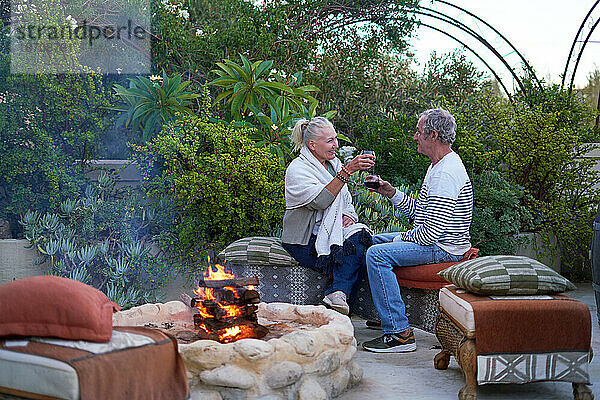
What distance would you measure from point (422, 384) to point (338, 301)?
2.92ft

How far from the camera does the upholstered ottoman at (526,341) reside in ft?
9.98

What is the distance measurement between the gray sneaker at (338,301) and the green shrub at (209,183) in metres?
1.10

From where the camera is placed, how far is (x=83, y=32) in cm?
584

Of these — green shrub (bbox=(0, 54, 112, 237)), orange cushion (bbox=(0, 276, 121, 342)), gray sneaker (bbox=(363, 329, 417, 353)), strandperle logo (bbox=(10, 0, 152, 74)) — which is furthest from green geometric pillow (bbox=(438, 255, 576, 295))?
strandperle logo (bbox=(10, 0, 152, 74))

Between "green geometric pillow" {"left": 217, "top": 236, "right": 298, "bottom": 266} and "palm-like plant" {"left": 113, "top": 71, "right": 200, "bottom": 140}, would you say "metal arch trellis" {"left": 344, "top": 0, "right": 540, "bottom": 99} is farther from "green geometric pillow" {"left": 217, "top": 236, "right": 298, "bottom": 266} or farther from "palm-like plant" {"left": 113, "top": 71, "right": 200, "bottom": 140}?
"green geometric pillow" {"left": 217, "top": 236, "right": 298, "bottom": 266}

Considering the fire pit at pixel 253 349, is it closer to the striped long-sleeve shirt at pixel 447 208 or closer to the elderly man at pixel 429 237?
the elderly man at pixel 429 237

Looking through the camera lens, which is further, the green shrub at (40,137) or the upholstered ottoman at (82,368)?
the green shrub at (40,137)

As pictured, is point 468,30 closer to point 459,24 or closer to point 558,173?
point 459,24

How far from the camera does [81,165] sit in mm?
5418

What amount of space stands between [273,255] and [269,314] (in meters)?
0.66

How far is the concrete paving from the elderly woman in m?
0.55

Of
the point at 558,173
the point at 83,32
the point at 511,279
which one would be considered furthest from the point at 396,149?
the point at 511,279

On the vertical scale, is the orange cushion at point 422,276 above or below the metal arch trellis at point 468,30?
below

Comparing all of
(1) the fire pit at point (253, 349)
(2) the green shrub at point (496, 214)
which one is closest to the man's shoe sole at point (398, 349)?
(1) the fire pit at point (253, 349)
